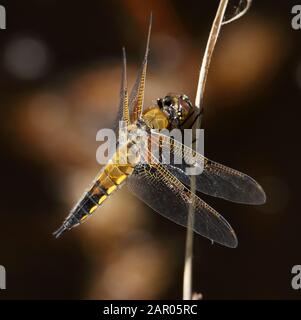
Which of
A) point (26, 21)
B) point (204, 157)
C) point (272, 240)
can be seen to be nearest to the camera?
point (204, 157)

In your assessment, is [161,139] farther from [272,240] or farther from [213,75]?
[272,240]

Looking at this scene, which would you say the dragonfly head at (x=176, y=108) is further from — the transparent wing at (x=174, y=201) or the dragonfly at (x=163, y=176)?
the transparent wing at (x=174, y=201)

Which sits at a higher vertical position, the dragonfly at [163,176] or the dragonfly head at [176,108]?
the dragonfly head at [176,108]

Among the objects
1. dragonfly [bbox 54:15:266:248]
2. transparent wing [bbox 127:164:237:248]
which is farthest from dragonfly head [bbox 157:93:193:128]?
transparent wing [bbox 127:164:237:248]

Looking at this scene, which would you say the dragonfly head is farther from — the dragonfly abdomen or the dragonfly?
the dragonfly abdomen

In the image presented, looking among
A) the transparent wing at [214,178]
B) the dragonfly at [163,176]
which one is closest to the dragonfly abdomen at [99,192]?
the dragonfly at [163,176]

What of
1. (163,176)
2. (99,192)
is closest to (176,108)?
(163,176)
